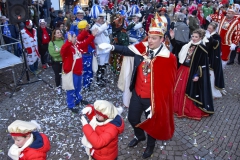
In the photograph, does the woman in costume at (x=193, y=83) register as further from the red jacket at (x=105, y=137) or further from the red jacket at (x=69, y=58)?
the red jacket at (x=105, y=137)

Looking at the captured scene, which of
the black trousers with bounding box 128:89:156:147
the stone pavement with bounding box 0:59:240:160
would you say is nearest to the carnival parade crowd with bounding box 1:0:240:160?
the black trousers with bounding box 128:89:156:147

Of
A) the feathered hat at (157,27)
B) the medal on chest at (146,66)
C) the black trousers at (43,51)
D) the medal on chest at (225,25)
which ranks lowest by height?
the black trousers at (43,51)

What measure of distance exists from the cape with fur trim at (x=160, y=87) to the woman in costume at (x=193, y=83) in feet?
5.47

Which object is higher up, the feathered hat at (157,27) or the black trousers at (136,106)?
the feathered hat at (157,27)

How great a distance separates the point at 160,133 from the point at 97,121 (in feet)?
4.64

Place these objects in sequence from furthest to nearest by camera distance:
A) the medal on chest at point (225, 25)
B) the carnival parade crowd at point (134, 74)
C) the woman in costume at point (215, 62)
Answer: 1. the medal on chest at point (225, 25)
2. the woman in costume at point (215, 62)
3. the carnival parade crowd at point (134, 74)

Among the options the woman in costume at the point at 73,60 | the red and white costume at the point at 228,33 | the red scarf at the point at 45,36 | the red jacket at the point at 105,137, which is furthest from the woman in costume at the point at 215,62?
the red scarf at the point at 45,36

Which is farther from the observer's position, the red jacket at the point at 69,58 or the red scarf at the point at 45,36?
the red scarf at the point at 45,36

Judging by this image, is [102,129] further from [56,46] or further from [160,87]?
[56,46]

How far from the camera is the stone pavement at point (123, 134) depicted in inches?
173

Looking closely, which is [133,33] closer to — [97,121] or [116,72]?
[116,72]

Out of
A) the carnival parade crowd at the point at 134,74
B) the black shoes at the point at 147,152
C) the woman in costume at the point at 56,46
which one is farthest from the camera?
the woman in costume at the point at 56,46

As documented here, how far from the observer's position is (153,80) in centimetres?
371

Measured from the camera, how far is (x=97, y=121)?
300cm
